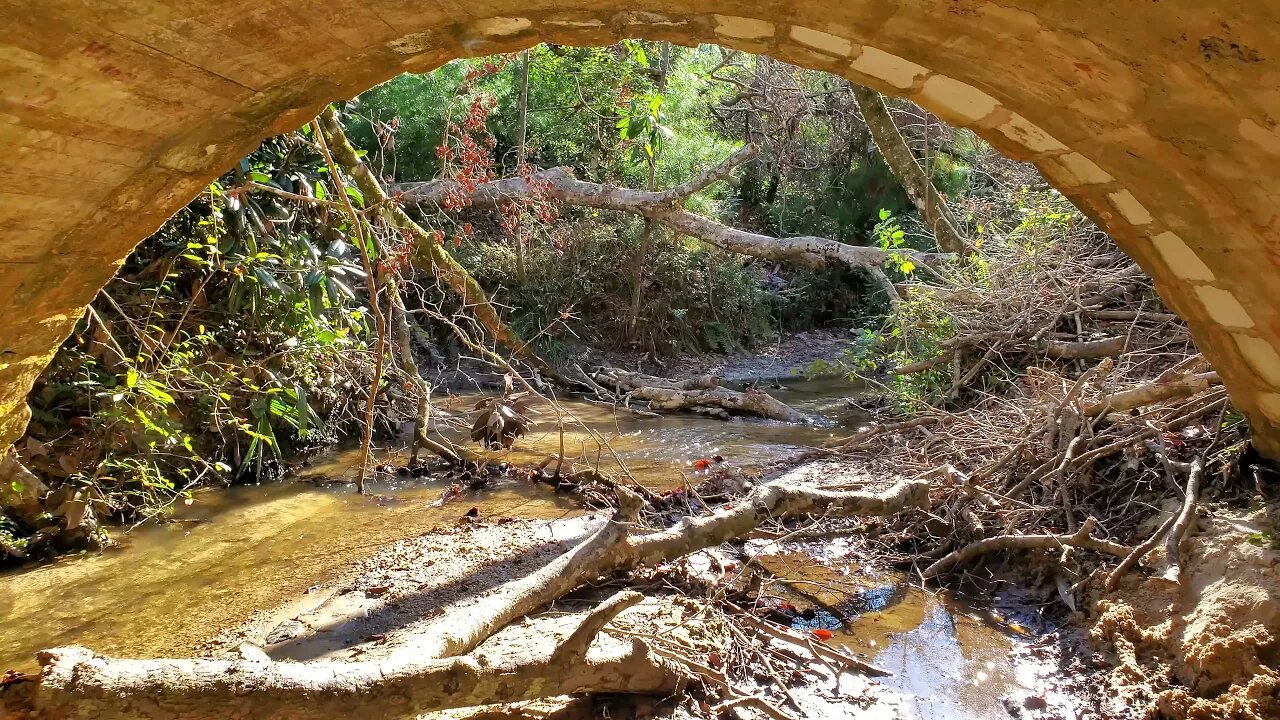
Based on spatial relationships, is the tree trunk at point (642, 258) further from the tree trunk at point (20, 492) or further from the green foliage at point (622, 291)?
the tree trunk at point (20, 492)

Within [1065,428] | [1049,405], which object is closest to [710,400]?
[1049,405]

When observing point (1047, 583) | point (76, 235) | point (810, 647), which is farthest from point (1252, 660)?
point (76, 235)

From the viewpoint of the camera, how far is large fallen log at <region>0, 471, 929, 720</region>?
64.8 inches

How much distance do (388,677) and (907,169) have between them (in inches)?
254

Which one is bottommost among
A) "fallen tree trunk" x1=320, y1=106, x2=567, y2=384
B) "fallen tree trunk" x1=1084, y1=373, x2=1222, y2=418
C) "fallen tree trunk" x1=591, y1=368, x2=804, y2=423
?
"fallen tree trunk" x1=591, y1=368, x2=804, y2=423

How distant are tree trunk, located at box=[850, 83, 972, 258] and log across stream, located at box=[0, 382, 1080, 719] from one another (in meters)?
3.73

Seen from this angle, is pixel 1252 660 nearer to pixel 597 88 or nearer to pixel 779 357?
pixel 779 357

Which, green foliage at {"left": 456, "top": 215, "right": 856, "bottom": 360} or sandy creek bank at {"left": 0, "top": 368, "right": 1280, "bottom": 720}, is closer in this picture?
sandy creek bank at {"left": 0, "top": 368, "right": 1280, "bottom": 720}

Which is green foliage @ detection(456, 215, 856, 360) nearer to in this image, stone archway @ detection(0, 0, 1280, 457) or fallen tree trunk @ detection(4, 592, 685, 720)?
fallen tree trunk @ detection(4, 592, 685, 720)

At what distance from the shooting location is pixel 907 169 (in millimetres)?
6914

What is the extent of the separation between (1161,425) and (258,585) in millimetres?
4009

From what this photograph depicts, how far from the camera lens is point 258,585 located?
10.6 feet

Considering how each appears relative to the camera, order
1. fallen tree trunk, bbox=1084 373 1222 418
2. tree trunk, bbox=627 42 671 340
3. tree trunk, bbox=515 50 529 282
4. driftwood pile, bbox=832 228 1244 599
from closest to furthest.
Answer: driftwood pile, bbox=832 228 1244 599 < fallen tree trunk, bbox=1084 373 1222 418 < tree trunk, bbox=515 50 529 282 < tree trunk, bbox=627 42 671 340

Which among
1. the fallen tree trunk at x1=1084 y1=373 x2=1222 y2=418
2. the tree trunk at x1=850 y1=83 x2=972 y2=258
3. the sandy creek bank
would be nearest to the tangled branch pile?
the fallen tree trunk at x1=1084 y1=373 x2=1222 y2=418
